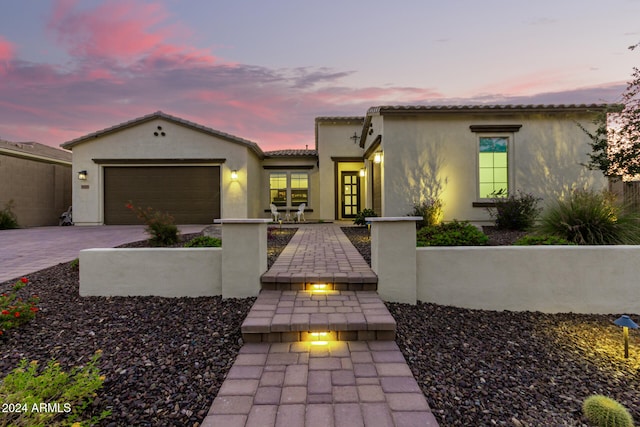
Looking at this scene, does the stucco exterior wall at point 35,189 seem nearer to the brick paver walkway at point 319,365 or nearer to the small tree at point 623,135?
the brick paver walkway at point 319,365

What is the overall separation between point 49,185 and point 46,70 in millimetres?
5638

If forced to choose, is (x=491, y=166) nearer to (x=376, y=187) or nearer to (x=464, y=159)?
(x=464, y=159)

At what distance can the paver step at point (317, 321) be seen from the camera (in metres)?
2.64

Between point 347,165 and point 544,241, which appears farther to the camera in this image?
point 347,165

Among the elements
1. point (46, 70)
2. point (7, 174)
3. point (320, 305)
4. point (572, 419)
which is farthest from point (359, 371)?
point (7, 174)

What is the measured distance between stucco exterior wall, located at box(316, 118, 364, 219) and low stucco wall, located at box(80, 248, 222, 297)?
11037 mm

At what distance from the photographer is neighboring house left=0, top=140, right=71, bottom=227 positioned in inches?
487

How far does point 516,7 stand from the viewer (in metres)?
7.82

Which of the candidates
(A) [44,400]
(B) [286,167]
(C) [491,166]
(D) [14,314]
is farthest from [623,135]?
(B) [286,167]

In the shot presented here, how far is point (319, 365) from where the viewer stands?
2.30 m

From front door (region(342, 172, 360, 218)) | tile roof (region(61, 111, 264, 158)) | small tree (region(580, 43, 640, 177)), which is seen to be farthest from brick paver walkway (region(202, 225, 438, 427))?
front door (region(342, 172, 360, 218))

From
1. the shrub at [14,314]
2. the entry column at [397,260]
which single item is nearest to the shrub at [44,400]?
the shrub at [14,314]

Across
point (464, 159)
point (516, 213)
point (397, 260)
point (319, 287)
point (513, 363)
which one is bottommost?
point (513, 363)

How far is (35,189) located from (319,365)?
1713cm
